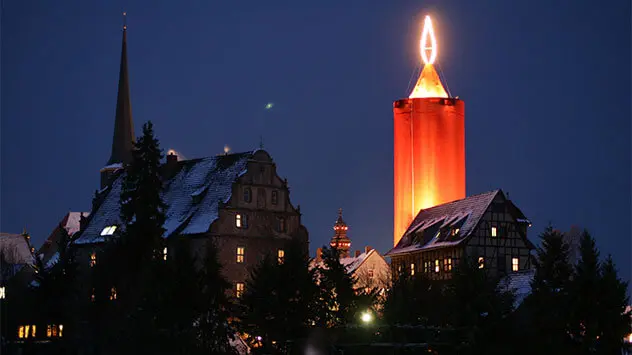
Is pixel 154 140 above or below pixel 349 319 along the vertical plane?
above

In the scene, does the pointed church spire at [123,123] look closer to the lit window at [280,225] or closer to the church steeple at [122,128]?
the church steeple at [122,128]

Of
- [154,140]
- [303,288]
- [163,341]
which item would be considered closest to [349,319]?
[303,288]

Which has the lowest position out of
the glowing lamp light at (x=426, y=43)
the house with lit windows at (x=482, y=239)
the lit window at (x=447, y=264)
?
the lit window at (x=447, y=264)

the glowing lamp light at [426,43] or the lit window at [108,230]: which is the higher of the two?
the glowing lamp light at [426,43]

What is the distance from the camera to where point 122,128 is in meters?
154

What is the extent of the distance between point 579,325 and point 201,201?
1497 inches

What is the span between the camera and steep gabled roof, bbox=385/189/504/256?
10012cm

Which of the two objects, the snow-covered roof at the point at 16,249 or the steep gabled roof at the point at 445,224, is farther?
the snow-covered roof at the point at 16,249

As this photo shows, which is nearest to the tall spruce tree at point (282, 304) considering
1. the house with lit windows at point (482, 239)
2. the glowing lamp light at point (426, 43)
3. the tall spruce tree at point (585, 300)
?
the tall spruce tree at point (585, 300)

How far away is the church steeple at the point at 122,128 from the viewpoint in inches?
5748

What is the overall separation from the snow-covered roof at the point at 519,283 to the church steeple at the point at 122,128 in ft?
215

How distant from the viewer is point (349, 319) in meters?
75.8

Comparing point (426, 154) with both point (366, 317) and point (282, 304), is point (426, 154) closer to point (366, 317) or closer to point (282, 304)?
point (366, 317)

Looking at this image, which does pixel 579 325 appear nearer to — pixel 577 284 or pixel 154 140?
pixel 577 284
